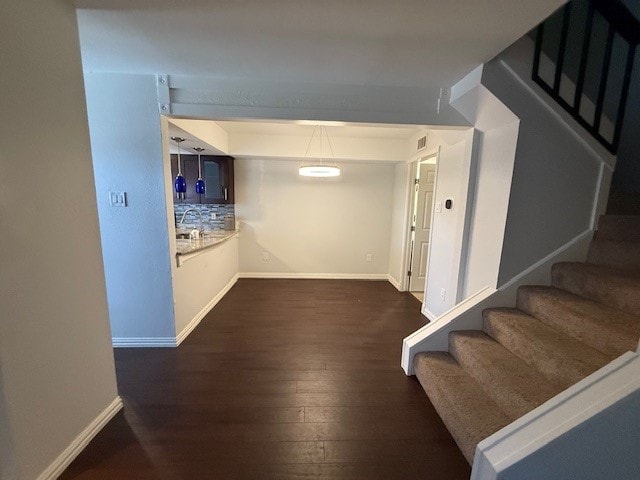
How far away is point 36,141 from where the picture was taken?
3.74 feet

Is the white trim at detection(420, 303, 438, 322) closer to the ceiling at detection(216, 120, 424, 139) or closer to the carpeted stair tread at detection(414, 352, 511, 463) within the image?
the carpeted stair tread at detection(414, 352, 511, 463)

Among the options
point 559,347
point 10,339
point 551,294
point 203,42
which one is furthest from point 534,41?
point 10,339

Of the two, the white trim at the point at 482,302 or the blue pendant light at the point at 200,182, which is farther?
the blue pendant light at the point at 200,182

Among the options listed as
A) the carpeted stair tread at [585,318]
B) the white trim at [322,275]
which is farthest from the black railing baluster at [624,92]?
the white trim at [322,275]

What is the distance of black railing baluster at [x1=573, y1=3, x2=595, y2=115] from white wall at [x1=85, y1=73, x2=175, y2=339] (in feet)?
10.3

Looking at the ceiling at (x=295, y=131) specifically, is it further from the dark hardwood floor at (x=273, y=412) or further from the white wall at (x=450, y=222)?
the dark hardwood floor at (x=273, y=412)

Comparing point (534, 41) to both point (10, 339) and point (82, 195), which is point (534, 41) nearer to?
point (82, 195)

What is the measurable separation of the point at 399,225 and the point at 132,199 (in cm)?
368

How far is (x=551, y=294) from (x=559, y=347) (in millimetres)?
498

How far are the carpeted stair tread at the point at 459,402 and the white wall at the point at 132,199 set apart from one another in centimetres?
232

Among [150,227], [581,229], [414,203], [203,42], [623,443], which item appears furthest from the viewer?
[414,203]

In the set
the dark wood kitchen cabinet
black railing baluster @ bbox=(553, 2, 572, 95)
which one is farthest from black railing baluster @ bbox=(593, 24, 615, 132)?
the dark wood kitchen cabinet

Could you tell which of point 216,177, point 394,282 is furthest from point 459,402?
point 216,177

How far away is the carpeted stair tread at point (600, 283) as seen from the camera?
1.46 metres
